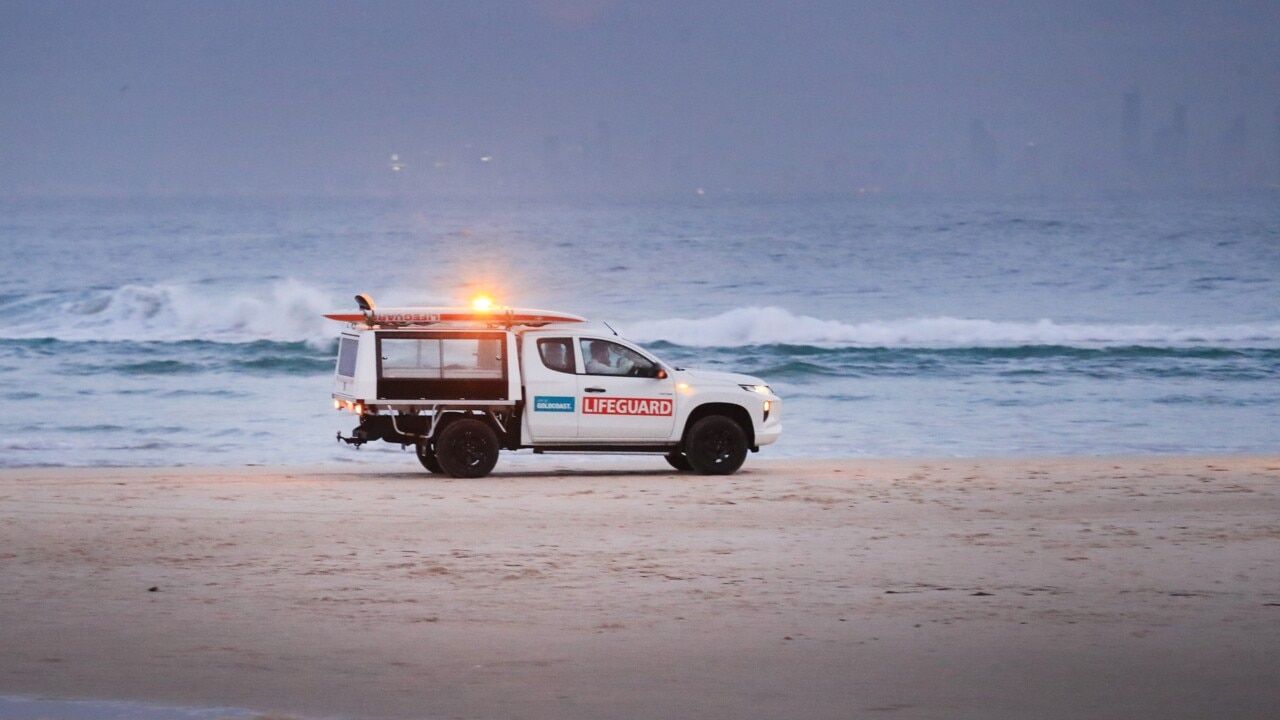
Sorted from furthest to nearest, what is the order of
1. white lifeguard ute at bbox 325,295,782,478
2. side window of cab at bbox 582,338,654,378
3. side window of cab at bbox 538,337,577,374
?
1. side window of cab at bbox 582,338,654,378
2. side window of cab at bbox 538,337,577,374
3. white lifeguard ute at bbox 325,295,782,478

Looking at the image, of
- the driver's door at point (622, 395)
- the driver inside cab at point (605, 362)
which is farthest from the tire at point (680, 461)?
the driver inside cab at point (605, 362)

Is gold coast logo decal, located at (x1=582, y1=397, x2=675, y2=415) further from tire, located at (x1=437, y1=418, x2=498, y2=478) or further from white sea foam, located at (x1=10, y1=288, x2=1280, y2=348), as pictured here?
white sea foam, located at (x1=10, y1=288, x2=1280, y2=348)

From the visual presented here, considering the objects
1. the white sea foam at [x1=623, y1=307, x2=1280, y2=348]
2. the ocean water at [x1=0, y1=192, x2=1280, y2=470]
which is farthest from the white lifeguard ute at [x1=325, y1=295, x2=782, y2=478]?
the white sea foam at [x1=623, y1=307, x2=1280, y2=348]

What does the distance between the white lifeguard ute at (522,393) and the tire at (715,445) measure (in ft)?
0.04

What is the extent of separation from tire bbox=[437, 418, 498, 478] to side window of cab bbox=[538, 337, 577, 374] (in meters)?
0.97

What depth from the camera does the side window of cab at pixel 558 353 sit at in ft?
53.3

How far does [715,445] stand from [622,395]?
1182 millimetres

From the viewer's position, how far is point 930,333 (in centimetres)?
4478

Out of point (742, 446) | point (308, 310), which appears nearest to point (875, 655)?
point (742, 446)

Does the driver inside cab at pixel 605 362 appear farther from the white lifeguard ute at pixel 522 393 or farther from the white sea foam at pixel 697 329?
the white sea foam at pixel 697 329

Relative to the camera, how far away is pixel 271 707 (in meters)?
7.20

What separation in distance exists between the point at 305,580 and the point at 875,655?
4.14m

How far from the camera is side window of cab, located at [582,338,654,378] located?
53.8ft

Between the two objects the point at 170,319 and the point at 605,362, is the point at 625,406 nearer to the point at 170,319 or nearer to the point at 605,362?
the point at 605,362
